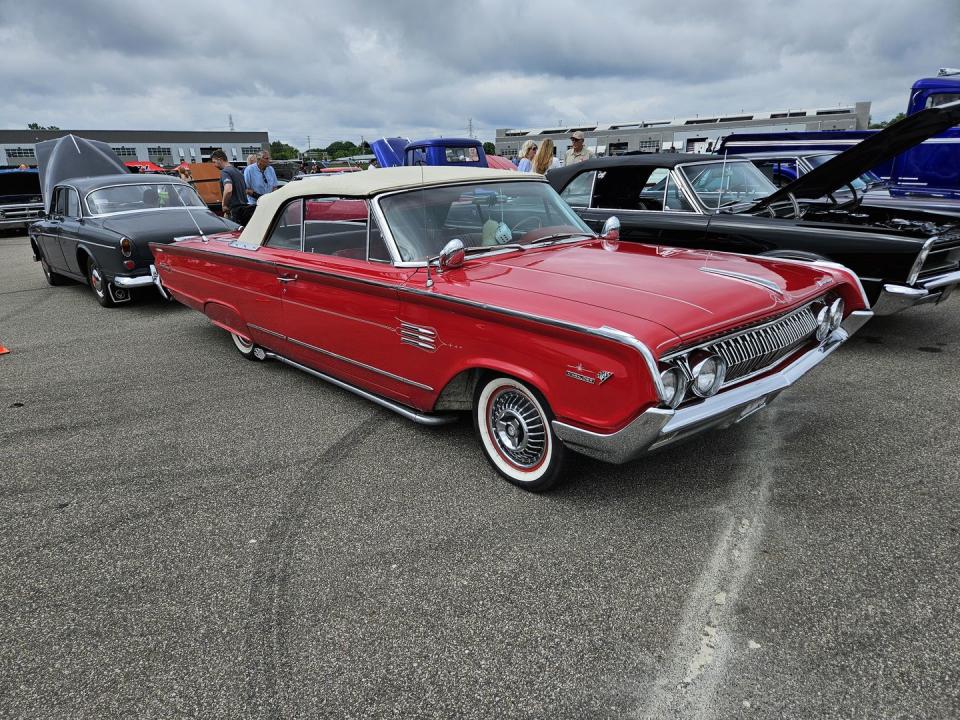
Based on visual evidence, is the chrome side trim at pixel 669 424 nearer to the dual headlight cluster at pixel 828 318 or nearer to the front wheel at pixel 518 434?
the front wheel at pixel 518 434

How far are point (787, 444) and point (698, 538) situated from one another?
1.15 metres

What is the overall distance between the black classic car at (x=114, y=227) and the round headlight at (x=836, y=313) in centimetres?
639

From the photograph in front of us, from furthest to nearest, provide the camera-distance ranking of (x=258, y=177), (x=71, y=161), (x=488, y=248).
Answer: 1. (x=71, y=161)
2. (x=258, y=177)
3. (x=488, y=248)

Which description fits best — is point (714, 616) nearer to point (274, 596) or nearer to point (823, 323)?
point (274, 596)

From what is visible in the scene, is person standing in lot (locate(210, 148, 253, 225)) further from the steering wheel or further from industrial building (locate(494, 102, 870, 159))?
industrial building (locate(494, 102, 870, 159))

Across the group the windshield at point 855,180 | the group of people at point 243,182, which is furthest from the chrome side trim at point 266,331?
the windshield at point 855,180

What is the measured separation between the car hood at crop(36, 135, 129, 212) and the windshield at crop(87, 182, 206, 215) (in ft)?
8.96

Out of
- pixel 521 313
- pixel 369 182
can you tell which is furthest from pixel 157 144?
pixel 521 313

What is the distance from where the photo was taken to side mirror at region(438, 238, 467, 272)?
3.19m

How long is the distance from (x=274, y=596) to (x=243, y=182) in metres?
8.19

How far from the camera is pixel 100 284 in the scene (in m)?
7.39

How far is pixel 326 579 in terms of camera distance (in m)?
2.50

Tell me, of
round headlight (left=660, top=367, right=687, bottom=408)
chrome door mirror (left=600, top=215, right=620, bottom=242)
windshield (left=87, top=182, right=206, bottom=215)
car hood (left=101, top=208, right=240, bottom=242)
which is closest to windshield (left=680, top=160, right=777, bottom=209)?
chrome door mirror (left=600, top=215, right=620, bottom=242)

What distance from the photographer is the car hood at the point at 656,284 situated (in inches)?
101
